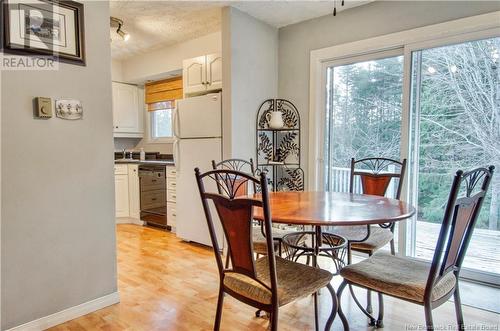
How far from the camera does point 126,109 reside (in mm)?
5070

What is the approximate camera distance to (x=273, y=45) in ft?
11.6

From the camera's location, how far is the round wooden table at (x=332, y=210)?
1460mm

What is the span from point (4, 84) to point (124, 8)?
5.44 ft

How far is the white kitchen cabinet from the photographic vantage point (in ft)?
14.9

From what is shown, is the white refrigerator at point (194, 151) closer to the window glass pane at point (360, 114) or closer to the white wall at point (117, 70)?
the window glass pane at point (360, 114)


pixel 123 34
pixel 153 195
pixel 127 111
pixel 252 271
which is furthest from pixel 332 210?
pixel 127 111

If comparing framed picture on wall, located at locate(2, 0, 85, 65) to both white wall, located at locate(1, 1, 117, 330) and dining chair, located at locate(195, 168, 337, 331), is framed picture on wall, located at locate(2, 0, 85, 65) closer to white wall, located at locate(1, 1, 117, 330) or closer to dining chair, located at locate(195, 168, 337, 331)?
white wall, located at locate(1, 1, 117, 330)

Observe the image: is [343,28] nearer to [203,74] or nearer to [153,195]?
[203,74]

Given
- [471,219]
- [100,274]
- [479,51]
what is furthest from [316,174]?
[100,274]

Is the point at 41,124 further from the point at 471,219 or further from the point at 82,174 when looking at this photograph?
the point at 471,219

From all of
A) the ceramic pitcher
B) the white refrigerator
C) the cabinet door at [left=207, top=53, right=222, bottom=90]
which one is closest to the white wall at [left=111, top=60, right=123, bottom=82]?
the white refrigerator

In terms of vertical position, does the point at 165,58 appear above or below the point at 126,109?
above

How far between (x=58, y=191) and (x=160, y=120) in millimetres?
3371

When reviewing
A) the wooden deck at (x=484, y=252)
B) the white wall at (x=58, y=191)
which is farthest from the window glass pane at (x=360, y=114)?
the white wall at (x=58, y=191)
